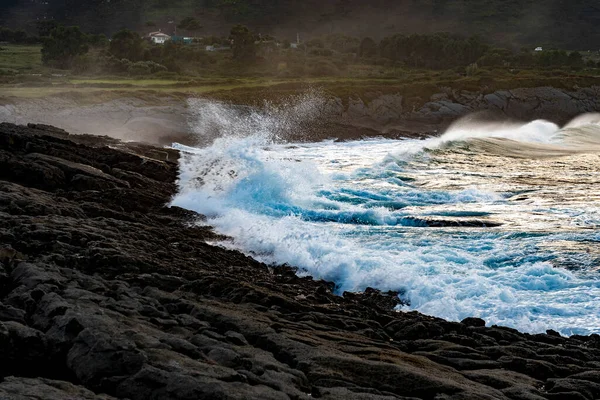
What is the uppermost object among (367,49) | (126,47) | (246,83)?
(367,49)

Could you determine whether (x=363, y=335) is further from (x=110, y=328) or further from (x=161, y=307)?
(x=110, y=328)

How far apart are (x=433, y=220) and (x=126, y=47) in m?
63.6

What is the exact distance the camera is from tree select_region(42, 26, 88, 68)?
2837 inches

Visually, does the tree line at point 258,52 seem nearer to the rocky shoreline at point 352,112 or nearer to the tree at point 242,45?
the tree at point 242,45

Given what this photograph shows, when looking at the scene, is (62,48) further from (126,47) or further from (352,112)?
(352,112)

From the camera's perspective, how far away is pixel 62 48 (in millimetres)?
72875

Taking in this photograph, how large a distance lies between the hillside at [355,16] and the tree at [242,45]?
2031 inches

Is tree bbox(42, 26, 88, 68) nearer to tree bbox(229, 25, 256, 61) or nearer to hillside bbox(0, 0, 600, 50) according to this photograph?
tree bbox(229, 25, 256, 61)

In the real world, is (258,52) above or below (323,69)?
above

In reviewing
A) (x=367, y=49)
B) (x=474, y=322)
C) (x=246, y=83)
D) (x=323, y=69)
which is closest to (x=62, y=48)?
(x=246, y=83)

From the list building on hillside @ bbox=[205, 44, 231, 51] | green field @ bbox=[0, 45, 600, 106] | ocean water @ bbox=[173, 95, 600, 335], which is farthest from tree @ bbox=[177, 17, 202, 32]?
ocean water @ bbox=[173, 95, 600, 335]

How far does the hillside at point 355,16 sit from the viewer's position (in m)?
135

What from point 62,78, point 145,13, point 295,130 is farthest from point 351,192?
point 145,13

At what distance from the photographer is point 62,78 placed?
190 ft
